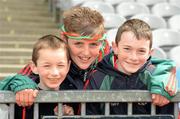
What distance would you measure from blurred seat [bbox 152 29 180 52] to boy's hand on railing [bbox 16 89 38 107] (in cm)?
417

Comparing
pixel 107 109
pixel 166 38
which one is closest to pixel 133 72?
pixel 107 109

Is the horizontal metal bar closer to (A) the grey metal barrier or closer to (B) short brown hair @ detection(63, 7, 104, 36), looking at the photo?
(A) the grey metal barrier

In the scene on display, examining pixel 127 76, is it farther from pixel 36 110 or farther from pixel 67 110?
pixel 36 110

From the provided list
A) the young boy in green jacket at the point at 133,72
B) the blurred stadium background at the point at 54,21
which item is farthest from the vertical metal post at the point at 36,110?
the blurred stadium background at the point at 54,21

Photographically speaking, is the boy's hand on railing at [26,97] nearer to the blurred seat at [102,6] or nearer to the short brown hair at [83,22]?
the short brown hair at [83,22]

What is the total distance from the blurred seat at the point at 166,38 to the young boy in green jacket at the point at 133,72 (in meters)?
3.70

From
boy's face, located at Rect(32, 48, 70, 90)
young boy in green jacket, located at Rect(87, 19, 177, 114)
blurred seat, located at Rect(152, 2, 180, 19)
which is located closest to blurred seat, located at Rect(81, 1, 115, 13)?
blurred seat, located at Rect(152, 2, 180, 19)

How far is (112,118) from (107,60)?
0.48 metres

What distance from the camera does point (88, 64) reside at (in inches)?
101

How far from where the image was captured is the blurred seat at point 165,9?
7.75 meters

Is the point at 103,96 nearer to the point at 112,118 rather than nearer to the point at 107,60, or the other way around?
the point at 112,118

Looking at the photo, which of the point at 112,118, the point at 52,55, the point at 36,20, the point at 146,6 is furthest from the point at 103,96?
the point at 36,20

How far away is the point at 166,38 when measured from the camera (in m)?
6.30

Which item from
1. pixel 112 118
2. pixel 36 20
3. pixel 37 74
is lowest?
pixel 112 118
